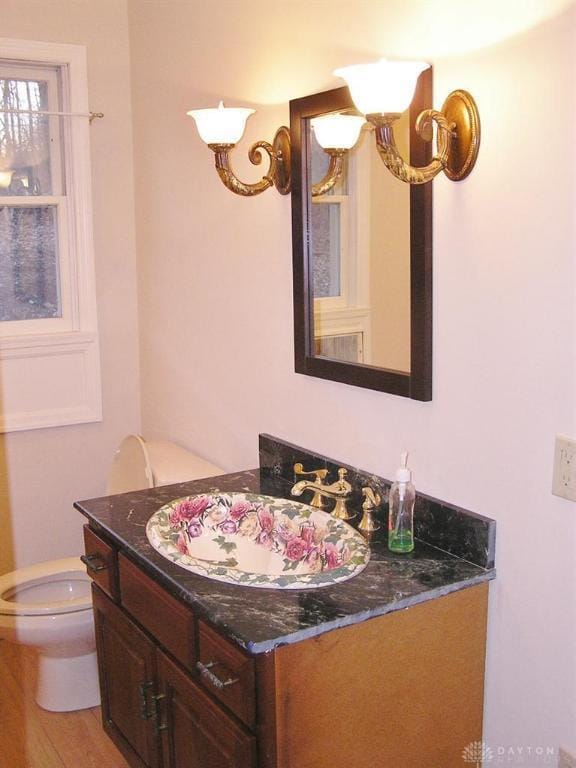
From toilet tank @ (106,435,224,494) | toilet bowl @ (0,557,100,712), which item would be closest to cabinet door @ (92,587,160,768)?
toilet bowl @ (0,557,100,712)

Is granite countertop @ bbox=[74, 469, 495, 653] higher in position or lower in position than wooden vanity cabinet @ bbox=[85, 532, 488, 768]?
higher

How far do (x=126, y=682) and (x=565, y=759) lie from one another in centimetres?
108

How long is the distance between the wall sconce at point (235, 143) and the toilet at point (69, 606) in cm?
89

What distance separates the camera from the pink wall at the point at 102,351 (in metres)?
3.05

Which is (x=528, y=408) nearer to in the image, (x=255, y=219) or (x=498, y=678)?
(x=498, y=678)

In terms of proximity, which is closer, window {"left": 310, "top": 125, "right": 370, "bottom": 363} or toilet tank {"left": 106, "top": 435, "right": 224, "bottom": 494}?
window {"left": 310, "top": 125, "right": 370, "bottom": 363}

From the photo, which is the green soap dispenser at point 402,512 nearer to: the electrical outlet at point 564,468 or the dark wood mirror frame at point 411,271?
the dark wood mirror frame at point 411,271

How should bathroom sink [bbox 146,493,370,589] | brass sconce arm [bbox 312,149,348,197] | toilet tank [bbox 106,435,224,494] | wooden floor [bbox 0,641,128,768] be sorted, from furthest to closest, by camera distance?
1. toilet tank [bbox 106,435,224,494]
2. wooden floor [bbox 0,641,128,768]
3. brass sconce arm [bbox 312,149,348,197]
4. bathroom sink [bbox 146,493,370,589]

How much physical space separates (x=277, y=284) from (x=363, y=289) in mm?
417

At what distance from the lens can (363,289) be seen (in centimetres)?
202

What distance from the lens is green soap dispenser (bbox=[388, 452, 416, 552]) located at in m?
1.83

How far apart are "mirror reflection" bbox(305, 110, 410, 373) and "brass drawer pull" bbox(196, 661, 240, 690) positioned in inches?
29.3

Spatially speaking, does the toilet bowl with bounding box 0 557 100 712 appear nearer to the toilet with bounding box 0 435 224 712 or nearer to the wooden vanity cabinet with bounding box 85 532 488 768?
the toilet with bounding box 0 435 224 712

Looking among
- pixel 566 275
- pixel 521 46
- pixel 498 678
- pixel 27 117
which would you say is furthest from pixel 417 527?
pixel 27 117
